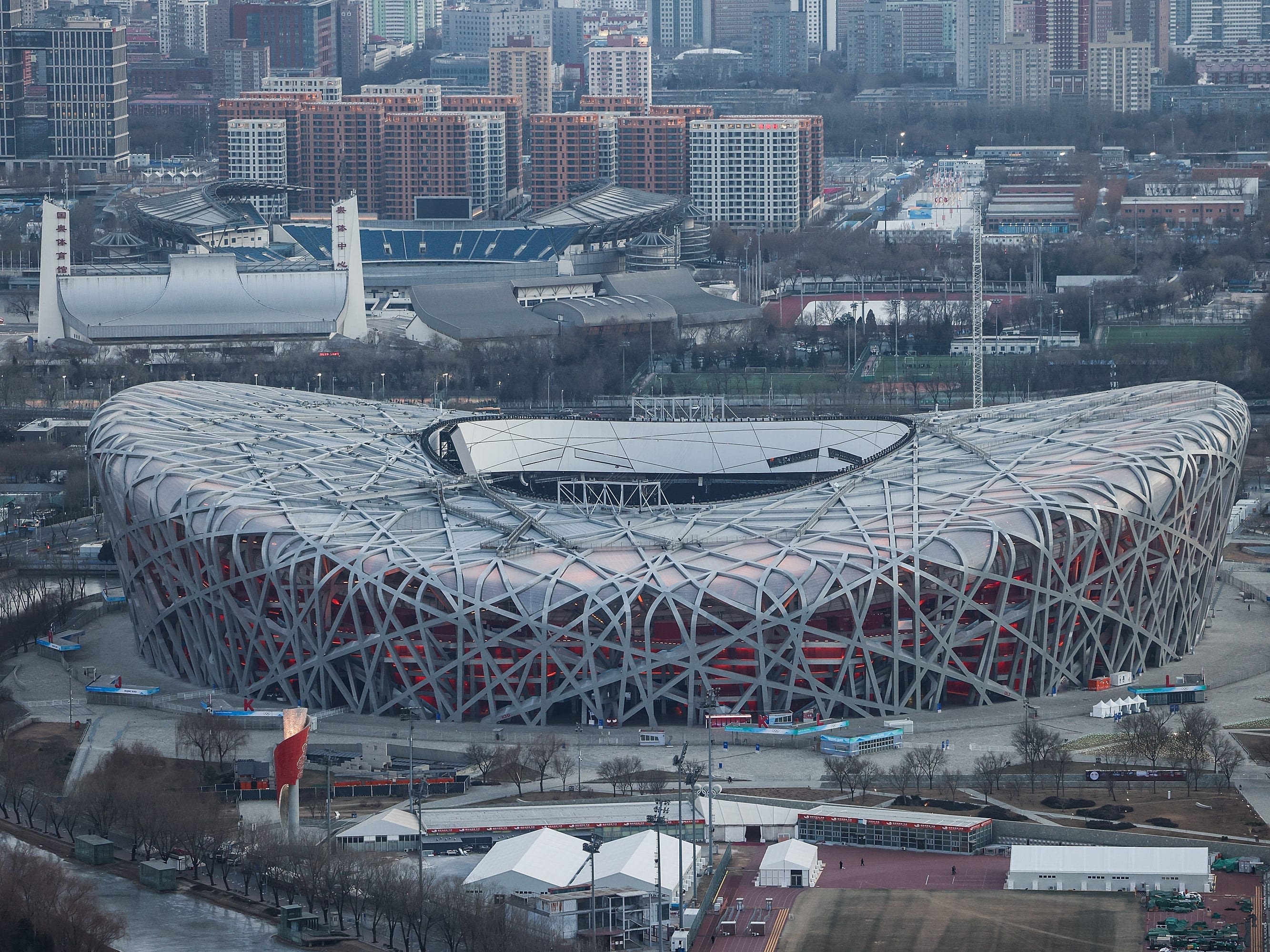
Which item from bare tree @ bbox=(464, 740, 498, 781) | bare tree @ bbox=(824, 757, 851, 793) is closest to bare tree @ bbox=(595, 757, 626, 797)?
bare tree @ bbox=(464, 740, 498, 781)

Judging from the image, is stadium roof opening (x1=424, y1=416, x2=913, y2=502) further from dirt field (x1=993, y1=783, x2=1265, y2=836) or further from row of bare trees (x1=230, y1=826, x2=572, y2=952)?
row of bare trees (x1=230, y1=826, x2=572, y2=952)

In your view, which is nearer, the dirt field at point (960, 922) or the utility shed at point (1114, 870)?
the dirt field at point (960, 922)

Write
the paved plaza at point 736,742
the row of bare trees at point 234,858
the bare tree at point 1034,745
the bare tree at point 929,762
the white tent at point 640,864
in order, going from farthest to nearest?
the paved plaza at point 736,742
the bare tree at point 1034,745
the bare tree at point 929,762
the white tent at point 640,864
the row of bare trees at point 234,858

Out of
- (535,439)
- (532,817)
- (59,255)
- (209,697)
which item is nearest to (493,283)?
(59,255)

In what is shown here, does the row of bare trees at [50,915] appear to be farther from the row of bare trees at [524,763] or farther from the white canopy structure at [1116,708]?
the white canopy structure at [1116,708]

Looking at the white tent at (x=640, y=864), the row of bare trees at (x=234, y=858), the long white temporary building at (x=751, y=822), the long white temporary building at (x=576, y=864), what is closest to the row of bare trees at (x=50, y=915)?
the row of bare trees at (x=234, y=858)

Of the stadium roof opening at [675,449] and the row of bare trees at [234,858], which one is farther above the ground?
the stadium roof opening at [675,449]
